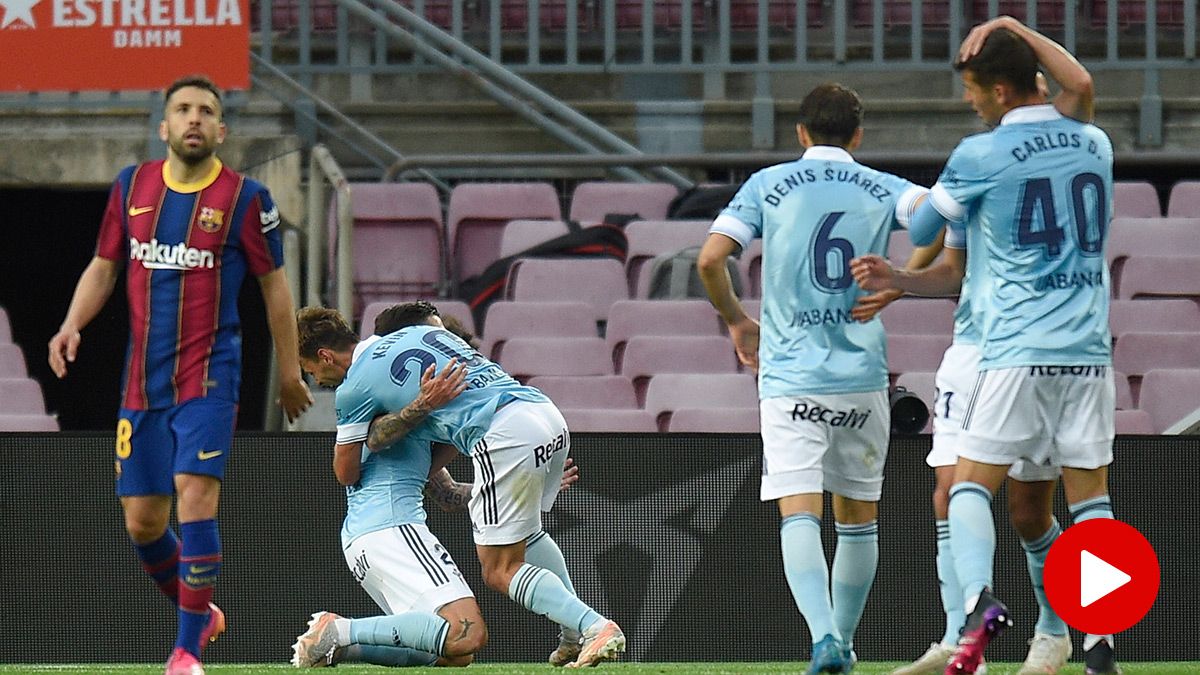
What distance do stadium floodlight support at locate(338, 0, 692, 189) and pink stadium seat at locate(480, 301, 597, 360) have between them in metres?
1.69

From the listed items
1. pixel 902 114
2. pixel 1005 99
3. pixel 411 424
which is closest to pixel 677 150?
pixel 902 114

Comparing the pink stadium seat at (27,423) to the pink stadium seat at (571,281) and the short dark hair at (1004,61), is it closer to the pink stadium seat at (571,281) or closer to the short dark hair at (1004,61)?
the pink stadium seat at (571,281)

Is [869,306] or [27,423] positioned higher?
[869,306]

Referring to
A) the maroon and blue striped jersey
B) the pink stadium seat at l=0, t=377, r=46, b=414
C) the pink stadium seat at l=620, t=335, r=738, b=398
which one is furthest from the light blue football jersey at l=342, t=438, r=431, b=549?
the pink stadium seat at l=0, t=377, r=46, b=414

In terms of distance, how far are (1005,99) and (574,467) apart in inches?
104

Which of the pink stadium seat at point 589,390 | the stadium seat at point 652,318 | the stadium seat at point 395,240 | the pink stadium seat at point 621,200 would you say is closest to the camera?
the pink stadium seat at point 589,390

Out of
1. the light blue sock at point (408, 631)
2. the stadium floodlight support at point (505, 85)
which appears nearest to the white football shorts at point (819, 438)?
the light blue sock at point (408, 631)

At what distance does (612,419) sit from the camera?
30.9 feet

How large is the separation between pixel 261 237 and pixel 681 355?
13.7 ft

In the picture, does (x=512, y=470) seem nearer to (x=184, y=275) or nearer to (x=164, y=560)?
(x=164, y=560)

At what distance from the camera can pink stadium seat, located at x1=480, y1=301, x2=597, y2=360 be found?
408 inches

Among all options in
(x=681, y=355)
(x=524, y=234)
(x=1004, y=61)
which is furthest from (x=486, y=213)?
(x=1004, y=61)

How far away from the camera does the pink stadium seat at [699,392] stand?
372 inches

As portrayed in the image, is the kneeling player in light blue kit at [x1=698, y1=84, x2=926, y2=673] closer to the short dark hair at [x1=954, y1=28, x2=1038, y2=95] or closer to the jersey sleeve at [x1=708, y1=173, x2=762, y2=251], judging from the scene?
the jersey sleeve at [x1=708, y1=173, x2=762, y2=251]
